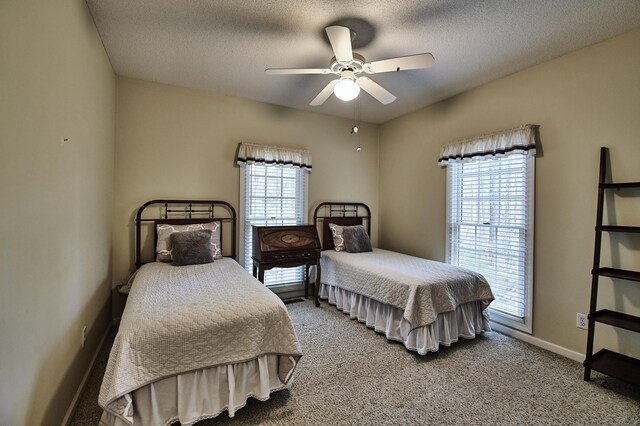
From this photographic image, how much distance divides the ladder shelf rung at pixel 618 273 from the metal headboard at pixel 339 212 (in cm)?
282

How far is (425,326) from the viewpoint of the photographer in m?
2.55

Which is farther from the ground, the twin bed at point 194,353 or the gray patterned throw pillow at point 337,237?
the gray patterned throw pillow at point 337,237

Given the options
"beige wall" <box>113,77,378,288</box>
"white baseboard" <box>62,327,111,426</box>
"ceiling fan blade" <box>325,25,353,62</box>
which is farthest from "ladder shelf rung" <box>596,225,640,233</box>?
"white baseboard" <box>62,327,111,426</box>

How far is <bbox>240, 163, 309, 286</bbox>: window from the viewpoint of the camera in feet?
12.3

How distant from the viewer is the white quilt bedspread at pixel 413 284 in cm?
254

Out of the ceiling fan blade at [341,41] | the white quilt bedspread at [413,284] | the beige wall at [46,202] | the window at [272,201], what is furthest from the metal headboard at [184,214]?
the ceiling fan blade at [341,41]

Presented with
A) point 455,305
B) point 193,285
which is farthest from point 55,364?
point 455,305

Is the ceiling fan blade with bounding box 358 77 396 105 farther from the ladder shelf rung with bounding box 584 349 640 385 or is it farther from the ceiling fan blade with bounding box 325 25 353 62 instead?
the ladder shelf rung with bounding box 584 349 640 385

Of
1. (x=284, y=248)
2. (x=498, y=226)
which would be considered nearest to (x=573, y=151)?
(x=498, y=226)

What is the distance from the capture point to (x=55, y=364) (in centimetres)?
155

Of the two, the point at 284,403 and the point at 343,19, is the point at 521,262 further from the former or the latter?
the point at 343,19

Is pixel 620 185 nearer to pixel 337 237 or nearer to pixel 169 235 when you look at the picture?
pixel 337 237

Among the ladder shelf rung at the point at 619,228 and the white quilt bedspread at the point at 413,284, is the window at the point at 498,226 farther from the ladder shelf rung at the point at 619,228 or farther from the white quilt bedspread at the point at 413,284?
the ladder shelf rung at the point at 619,228

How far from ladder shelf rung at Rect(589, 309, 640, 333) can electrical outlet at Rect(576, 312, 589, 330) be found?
203 millimetres
